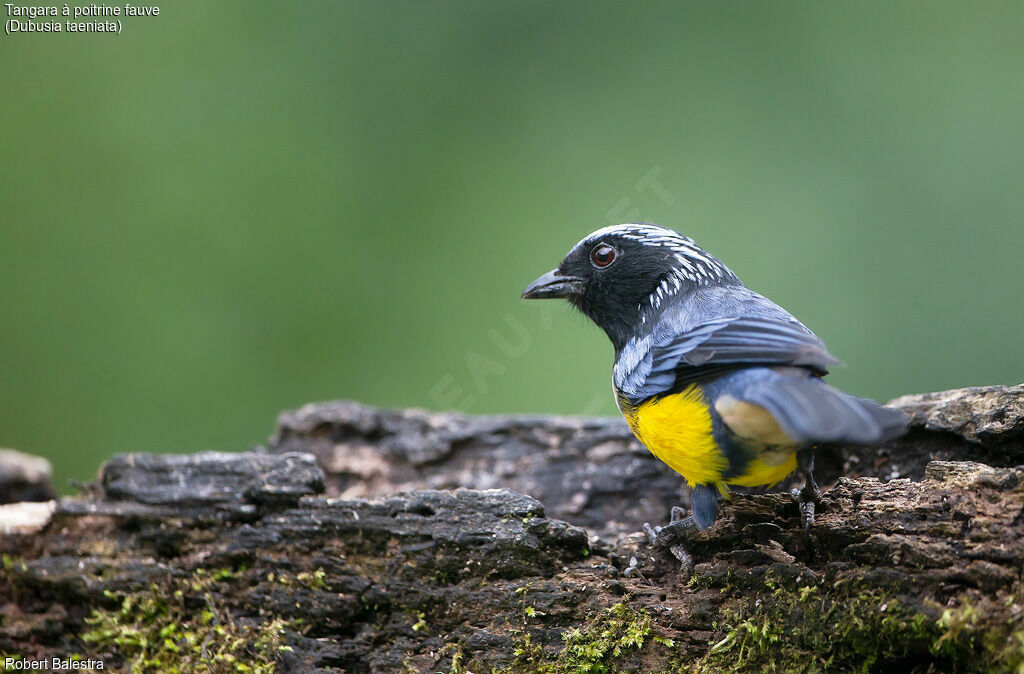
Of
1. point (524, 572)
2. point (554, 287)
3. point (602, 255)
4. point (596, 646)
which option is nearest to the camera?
point (596, 646)

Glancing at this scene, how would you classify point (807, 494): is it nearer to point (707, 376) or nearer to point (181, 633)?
point (707, 376)

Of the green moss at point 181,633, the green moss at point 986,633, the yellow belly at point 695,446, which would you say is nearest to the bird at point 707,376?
the yellow belly at point 695,446

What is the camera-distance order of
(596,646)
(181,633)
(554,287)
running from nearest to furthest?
(596,646) < (181,633) < (554,287)

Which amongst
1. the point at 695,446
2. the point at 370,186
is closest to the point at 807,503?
the point at 695,446

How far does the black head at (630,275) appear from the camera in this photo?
170 inches

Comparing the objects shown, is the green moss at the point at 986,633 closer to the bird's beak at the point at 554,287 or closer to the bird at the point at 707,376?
the bird at the point at 707,376

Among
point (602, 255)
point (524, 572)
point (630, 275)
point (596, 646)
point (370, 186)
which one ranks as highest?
point (370, 186)

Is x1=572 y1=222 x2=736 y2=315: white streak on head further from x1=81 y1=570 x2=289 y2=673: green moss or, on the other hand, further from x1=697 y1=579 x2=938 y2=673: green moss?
x1=81 y1=570 x2=289 y2=673: green moss

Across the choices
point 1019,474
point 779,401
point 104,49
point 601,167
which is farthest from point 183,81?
point 1019,474

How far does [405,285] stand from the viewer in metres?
7.72

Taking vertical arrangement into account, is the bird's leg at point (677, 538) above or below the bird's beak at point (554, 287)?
below

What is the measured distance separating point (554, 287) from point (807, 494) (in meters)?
1.79

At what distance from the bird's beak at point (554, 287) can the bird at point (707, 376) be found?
0.02m

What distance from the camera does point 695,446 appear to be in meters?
3.48
